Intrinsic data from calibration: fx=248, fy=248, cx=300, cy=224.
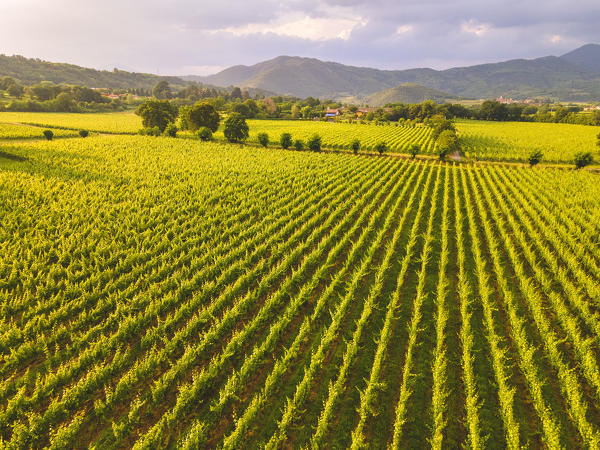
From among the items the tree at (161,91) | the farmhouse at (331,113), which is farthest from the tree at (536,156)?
the tree at (161,91)

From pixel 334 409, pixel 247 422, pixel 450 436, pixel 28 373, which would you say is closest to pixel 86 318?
pixel 28 373

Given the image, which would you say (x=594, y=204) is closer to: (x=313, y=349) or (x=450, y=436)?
(x=450, y=436)

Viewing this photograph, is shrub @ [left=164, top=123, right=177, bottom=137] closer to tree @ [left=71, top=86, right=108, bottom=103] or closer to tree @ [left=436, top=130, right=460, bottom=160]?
tree @ [left=436, top=130, right=460, bottom=160]

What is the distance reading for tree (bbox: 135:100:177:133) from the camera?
203 feet

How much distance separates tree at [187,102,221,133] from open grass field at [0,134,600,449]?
137 ft

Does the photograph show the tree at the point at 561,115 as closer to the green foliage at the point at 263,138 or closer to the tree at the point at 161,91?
the green foliage at the point at 263,138

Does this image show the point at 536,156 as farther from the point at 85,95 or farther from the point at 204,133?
the point at 85,95

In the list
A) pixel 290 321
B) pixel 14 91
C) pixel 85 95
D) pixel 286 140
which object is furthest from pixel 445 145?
pixel 14 91

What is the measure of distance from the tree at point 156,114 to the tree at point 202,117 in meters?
6.98

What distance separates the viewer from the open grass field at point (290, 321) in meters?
8.02

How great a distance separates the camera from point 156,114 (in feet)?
205

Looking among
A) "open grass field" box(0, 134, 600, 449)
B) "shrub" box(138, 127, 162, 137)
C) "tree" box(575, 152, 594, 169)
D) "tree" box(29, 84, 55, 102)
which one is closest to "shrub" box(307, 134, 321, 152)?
"open grass field" box(0, 134, 600, 449)

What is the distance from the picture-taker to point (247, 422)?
25.0ft

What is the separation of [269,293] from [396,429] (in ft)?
26.8
